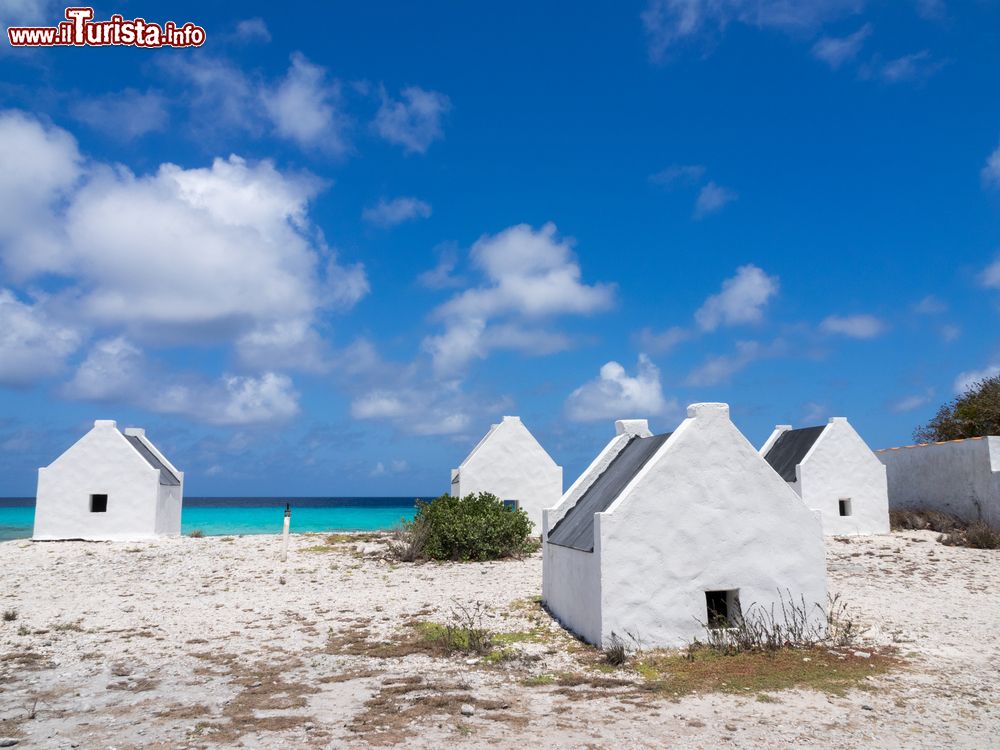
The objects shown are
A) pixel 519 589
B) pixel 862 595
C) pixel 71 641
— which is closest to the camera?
pixel 71 641

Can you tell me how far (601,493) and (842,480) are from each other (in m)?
19.2

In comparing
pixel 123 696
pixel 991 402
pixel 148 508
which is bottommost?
pixel 123 696

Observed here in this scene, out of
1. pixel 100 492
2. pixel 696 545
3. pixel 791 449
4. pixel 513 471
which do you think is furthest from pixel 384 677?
pixel 791 449

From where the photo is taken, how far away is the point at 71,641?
41.7 feet

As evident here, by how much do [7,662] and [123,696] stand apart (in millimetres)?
3197

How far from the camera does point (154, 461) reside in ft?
104

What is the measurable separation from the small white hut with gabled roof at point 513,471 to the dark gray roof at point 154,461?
11824mm

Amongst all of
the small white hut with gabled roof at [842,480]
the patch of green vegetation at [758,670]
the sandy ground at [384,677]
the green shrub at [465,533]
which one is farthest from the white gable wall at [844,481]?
the patch of green vegetation at [758,670]

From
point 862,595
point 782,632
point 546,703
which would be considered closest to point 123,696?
point 546,703

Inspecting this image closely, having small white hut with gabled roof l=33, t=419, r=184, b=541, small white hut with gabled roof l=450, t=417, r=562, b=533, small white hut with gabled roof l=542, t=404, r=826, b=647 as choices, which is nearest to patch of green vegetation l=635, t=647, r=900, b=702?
small white hut with gabled roof l=542, t=404, r=826, b=647

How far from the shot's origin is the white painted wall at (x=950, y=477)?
26.6 metres

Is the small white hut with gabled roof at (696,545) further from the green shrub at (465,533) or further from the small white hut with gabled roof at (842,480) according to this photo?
the small white hut with gabled roof at (842,480)

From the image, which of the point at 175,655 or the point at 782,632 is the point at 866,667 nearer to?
the point at 782,632

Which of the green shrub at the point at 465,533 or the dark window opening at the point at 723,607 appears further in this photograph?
the green shrub at the point at 465,533
